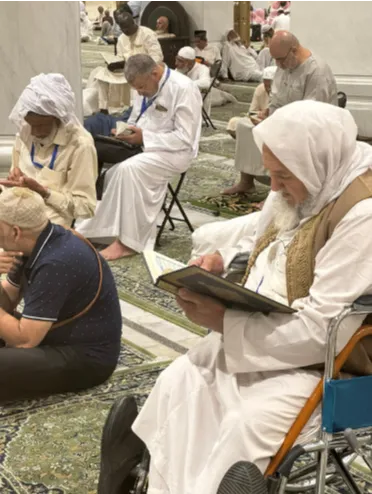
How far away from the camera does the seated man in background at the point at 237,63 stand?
688 inches

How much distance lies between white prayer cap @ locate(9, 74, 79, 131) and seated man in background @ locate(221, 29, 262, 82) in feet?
39.7

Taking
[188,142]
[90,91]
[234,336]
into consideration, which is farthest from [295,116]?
[90,91]

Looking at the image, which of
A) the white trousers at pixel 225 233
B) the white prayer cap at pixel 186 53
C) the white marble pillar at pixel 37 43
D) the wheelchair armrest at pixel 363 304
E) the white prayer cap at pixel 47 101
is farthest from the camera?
the white prayer cap at pixel 186 53

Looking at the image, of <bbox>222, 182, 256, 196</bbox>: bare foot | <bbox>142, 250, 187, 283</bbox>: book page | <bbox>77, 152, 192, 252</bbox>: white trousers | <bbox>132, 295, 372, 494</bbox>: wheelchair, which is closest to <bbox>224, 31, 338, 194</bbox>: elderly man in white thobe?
<bbox>222, 182, 256, 196</bbox>: bare foot

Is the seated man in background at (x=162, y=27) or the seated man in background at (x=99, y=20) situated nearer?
the seated man in background at (x=162, y=27)

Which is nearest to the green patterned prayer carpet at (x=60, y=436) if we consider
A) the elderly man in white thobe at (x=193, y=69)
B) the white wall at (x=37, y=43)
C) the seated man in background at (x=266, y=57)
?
the white wall at (x=37, y=43)

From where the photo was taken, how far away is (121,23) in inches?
495

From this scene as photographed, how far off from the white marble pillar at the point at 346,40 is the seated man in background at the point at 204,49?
641 centimetres

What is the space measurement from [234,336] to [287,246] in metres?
0.34

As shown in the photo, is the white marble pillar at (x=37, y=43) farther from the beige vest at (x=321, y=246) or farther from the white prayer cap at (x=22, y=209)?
the beige vest at (x=321, y=246)

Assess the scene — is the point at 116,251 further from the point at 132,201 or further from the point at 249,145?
the point at 249,145

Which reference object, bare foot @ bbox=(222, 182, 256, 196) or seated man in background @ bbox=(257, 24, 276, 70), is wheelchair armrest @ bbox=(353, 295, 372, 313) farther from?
seated man in background @ bbox=(257, 24, 276, 70)

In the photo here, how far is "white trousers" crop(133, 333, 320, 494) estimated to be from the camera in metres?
2.73

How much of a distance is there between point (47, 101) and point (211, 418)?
3.01 metres
